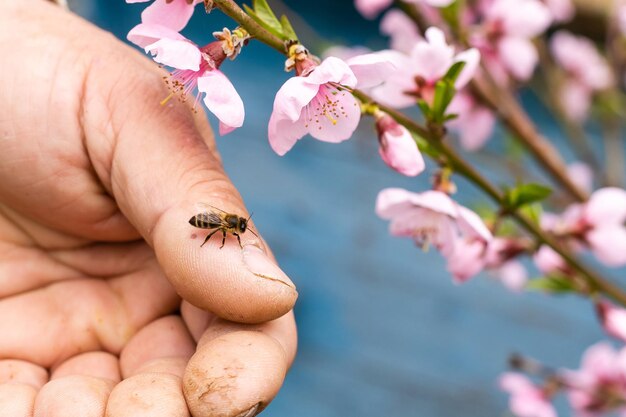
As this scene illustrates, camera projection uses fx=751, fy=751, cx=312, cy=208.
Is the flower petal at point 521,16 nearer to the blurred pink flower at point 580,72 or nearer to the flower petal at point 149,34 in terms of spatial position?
the blurred pink flower at point 580,72

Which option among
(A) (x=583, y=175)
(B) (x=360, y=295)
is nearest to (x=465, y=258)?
(A) (x=583, y=175)

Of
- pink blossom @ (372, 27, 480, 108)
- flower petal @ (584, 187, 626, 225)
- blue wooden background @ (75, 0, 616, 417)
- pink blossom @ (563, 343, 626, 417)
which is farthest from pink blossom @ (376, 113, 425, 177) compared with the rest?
blue wooden background @ (75, 0, 616, 417)

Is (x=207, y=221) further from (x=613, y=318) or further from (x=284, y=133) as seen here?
(x=613, y=318)

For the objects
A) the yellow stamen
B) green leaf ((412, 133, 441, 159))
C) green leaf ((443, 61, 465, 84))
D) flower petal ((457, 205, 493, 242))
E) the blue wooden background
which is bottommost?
the blue wooden background

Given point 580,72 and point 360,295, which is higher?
point 580,72

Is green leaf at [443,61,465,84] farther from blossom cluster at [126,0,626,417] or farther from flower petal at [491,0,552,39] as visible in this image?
flower petal at [491,0,552,39]

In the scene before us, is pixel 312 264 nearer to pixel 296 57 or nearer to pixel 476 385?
pixel 476 385
